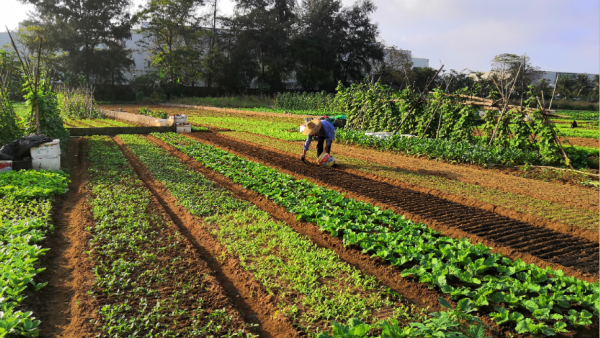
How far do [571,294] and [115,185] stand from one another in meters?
7.45

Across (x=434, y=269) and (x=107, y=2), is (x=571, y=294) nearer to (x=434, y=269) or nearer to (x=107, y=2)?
(x=434, y=269)

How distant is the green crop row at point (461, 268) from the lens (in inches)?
133

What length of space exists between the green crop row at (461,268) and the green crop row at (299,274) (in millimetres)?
433

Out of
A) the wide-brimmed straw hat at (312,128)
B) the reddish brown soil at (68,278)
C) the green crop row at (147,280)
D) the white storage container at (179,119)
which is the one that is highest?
the wide-brimmed straw hat at (312,128)

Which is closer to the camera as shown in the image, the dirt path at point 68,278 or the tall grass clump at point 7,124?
the dirt path at point 68,278

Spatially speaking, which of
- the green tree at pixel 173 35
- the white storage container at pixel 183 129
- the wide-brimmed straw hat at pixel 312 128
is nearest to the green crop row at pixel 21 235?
the wide-brimmed straw hat at pixel 312 128

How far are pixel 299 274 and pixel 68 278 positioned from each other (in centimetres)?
254

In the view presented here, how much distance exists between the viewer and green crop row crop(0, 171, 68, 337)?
3.12m

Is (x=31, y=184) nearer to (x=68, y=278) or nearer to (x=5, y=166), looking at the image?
(x=5, y=166)

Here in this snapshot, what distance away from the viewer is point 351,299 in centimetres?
372

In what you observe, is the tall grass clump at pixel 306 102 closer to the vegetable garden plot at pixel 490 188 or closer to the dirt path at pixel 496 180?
the dirt path at pixel 496 180

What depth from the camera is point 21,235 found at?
4852mm

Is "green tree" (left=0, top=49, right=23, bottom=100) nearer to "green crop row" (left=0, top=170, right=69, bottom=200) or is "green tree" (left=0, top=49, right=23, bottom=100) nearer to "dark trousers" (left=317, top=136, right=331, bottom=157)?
"green crop row" (left=0, top=170, right=69, bottom=200)

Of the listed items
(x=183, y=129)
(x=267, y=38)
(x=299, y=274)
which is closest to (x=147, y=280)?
(x=299, y=274)
